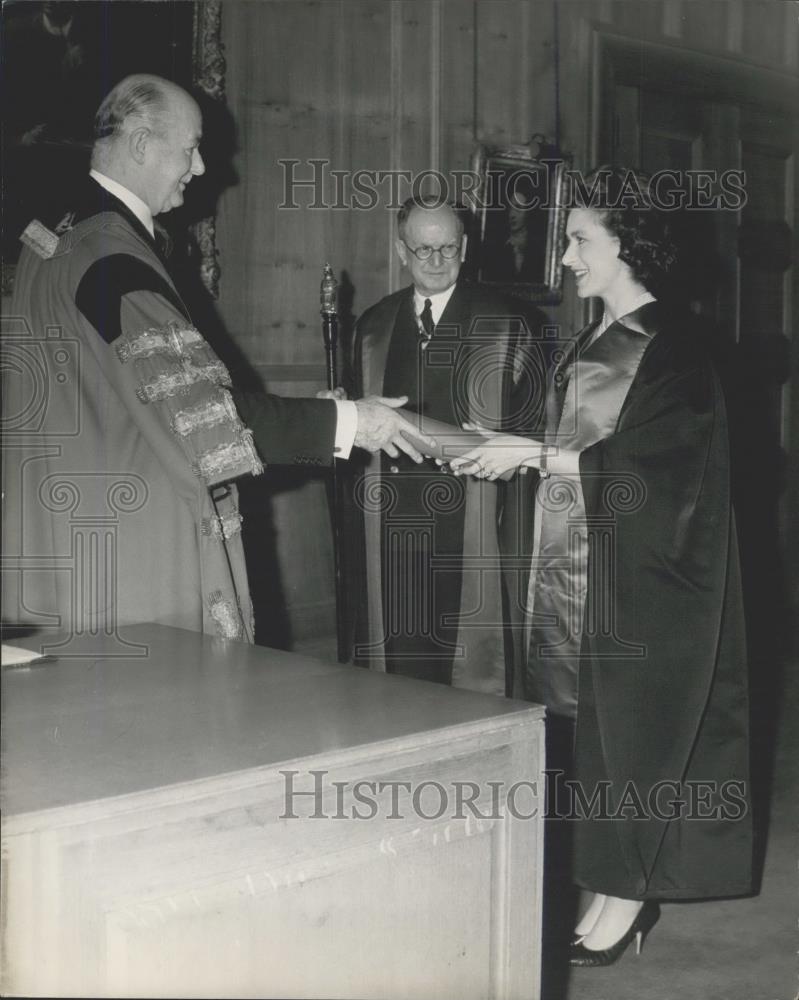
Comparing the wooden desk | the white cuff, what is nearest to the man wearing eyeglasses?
the white cuff

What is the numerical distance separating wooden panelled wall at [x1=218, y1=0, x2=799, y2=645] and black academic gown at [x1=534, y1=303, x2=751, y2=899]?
2.07 metres

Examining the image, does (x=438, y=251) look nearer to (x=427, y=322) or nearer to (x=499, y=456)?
(x=427, y=322)

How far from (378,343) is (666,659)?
1.79 meters

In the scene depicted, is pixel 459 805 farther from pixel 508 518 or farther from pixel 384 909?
pixel 508 518

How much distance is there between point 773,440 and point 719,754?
4296 mm

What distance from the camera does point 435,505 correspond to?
415cm

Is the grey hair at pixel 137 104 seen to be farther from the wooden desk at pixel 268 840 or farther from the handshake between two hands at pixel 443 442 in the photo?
the wooden desk at pixel 268 840

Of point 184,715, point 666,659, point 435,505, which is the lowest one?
point 666,659

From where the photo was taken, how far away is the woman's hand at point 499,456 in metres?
3.03

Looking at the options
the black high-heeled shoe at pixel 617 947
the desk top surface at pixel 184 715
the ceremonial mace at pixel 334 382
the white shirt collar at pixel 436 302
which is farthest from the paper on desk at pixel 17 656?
the white shirt collar at pixel 436 302

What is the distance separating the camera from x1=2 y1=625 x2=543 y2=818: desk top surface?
4.29 feet

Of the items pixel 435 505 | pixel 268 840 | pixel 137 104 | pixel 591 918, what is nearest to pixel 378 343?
pixel 435 505

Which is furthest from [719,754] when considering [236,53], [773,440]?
[773,440]

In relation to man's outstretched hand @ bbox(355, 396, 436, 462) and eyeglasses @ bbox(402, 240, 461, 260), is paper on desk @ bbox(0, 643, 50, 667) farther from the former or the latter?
eyeglasses @ bbox(402, 240, 461, 260)
